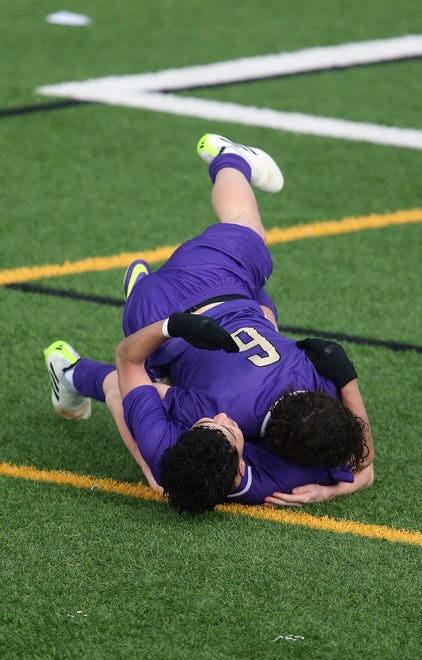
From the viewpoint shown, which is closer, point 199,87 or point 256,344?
point 256,344

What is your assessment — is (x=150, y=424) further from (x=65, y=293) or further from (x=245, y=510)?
(x=65, y=293)

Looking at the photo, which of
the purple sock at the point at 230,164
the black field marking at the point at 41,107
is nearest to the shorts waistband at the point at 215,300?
the purple sock at the point at 230,164

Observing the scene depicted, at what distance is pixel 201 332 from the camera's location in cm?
399

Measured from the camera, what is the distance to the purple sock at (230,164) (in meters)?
5.53

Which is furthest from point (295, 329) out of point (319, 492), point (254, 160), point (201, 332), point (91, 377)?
point (201, 332)

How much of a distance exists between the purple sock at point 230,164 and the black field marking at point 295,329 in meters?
0.81

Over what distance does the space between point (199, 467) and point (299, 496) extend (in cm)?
57

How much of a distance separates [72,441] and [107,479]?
413mm

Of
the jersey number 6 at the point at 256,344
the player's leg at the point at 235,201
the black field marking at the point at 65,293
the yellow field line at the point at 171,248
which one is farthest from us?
the yellow field line at the point at 171,248

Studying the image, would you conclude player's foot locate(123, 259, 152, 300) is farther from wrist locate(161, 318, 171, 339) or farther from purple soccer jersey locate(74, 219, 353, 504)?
wrist locate(161, 318, 171, 339)

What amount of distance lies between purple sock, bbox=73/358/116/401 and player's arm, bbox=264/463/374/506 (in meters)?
0.93

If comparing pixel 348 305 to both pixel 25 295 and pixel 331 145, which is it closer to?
pixel 25 295

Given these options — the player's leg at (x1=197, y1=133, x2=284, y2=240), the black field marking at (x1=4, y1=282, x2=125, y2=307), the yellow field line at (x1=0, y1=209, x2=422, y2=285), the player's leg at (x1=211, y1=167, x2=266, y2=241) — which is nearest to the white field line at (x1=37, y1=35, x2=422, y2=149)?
the yellow field line at (x1=0, y1=209, x2=422, y2=285)

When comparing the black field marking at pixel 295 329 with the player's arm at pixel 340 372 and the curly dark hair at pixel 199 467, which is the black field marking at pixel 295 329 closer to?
the player's arm at pixel 340 372
